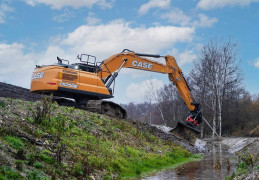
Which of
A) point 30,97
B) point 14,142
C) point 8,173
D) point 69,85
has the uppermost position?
point 69,85

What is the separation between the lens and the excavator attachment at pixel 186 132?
2006 cm

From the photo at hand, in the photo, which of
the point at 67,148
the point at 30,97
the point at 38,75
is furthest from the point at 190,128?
the point at 67,148

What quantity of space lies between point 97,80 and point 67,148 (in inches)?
328

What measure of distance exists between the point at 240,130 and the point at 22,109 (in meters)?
39.5

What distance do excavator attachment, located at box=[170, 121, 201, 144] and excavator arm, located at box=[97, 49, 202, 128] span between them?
1.29 ft

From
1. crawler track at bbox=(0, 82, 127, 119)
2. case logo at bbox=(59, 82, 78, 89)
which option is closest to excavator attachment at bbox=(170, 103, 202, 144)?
crawler track at bbox=(0, 82, 127, 119)

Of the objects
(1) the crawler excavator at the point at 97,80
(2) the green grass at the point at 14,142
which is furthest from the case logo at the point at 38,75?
(2) the green grass at the point at 14,142

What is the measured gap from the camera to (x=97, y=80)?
1742cm

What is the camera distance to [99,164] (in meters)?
9.38

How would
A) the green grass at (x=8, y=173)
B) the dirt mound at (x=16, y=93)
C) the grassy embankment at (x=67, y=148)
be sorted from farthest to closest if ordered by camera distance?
the dirt mound at (x=16, y=93)
the grassy embankment at (x=67, y=148)
the green grass at (x=8, y=173)

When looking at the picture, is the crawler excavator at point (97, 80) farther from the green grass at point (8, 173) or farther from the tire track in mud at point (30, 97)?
the green grass at point (8, 173)

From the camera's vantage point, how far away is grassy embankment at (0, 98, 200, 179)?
7500mm

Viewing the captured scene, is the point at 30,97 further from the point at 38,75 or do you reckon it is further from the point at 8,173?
the point at 8,173

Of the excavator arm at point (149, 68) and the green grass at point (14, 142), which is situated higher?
the excavator arm at point (149, 68)
